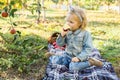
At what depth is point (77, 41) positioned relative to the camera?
16.5 feet

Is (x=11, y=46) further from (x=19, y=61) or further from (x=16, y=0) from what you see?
(x=16, y=0)

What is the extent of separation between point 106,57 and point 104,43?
5.09ft

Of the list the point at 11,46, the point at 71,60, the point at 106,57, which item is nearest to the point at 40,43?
the point at 11,46

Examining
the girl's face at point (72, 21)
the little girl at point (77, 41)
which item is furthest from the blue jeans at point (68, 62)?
the girl's face at point (72, 21)

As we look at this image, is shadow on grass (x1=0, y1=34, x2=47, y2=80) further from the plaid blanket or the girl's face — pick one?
the girl's face

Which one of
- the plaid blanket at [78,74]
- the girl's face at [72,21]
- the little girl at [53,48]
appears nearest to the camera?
the plaid blanket at [78,74]

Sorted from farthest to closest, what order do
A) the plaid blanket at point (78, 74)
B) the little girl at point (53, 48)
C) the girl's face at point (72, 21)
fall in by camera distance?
the little girl at point (53, 48)
the girl's face at point (72, 21)
the plaid blanket at point (78, 74)

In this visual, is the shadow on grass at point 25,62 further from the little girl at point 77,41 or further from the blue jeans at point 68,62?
the little girl at point 77,41

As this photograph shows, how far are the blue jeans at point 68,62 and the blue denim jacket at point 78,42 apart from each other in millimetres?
99

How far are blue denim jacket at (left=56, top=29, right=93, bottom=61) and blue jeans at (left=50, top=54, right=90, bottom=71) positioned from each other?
0.33ft

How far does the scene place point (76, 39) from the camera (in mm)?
5035

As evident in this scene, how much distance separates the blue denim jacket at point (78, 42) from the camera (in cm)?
498

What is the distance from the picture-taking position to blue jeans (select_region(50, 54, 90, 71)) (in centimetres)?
490

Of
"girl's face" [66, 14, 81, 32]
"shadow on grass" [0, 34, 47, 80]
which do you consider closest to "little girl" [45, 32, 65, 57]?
"shadow on grass" [0, 34, 47, 80]
